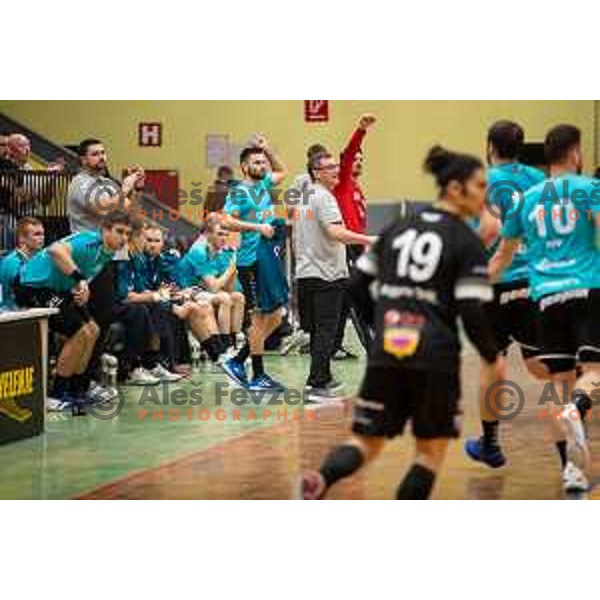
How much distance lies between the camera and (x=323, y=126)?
621 inches

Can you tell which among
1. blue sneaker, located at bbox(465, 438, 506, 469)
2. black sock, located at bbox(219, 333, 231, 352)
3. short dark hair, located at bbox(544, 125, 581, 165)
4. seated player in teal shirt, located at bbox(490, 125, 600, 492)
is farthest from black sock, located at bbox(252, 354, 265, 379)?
short dark hair, located at bbox(544, 125, 581, 165)

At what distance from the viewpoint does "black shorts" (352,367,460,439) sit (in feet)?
14.6

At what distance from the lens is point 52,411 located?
8297 mm

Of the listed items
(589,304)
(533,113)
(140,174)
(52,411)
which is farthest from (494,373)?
(533,113)

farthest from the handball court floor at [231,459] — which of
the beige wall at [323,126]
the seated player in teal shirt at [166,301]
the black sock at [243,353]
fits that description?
the beige wall at [323,126]

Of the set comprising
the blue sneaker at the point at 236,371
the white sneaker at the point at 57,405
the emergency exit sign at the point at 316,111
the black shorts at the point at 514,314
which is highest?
the emergency exit sign at the point at 316,111

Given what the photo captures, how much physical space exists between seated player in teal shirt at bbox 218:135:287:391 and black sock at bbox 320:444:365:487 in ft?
14.2

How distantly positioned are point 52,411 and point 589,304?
151 inches

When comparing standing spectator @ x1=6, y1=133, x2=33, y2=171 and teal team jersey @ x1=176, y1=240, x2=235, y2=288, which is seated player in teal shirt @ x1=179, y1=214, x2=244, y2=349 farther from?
standing spectator @ x1=6, y1=133, x2=33, y2=171

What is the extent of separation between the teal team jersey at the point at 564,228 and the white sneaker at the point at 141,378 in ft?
14.9

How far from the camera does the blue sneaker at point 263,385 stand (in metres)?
9.06

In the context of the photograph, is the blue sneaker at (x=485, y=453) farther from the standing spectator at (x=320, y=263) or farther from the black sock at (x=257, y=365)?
the black sock at (x=257, y=365)

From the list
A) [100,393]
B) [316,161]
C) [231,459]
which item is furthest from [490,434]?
[100,393]
